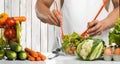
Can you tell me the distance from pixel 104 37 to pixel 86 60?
1.98ft

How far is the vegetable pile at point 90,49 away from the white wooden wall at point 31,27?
1884 millimetres

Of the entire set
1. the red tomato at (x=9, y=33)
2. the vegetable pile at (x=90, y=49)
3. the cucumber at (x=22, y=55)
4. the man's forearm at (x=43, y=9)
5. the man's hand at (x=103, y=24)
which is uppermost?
the man's forearm at (x=43, y=9)

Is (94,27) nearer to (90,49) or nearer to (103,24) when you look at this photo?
(103,24)

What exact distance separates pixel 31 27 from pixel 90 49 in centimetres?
206

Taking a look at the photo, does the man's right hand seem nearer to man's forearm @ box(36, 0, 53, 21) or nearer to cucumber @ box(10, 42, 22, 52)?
man's forearm @ box(36, 0, 53, 21)

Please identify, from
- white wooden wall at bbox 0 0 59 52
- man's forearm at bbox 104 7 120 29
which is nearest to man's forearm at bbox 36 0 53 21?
man's forearm at bbox 104 7 120 29

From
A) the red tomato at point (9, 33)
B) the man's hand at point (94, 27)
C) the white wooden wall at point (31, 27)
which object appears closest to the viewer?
the red tomato at point (9, 33)

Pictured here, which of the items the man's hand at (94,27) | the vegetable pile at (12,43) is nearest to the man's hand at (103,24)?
the man's hand at (94,27)

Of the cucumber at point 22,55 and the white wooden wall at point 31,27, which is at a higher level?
the white wooden wall at point 31,27

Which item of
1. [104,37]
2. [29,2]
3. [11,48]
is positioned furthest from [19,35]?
[29,2]

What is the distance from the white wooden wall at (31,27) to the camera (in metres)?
3.25

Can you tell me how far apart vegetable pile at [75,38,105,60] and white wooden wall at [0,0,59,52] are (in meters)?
1.88

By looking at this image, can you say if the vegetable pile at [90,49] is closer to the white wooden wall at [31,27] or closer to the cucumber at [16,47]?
the cucumber at [16,47]

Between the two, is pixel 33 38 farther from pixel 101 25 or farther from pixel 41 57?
pixel 41 57
